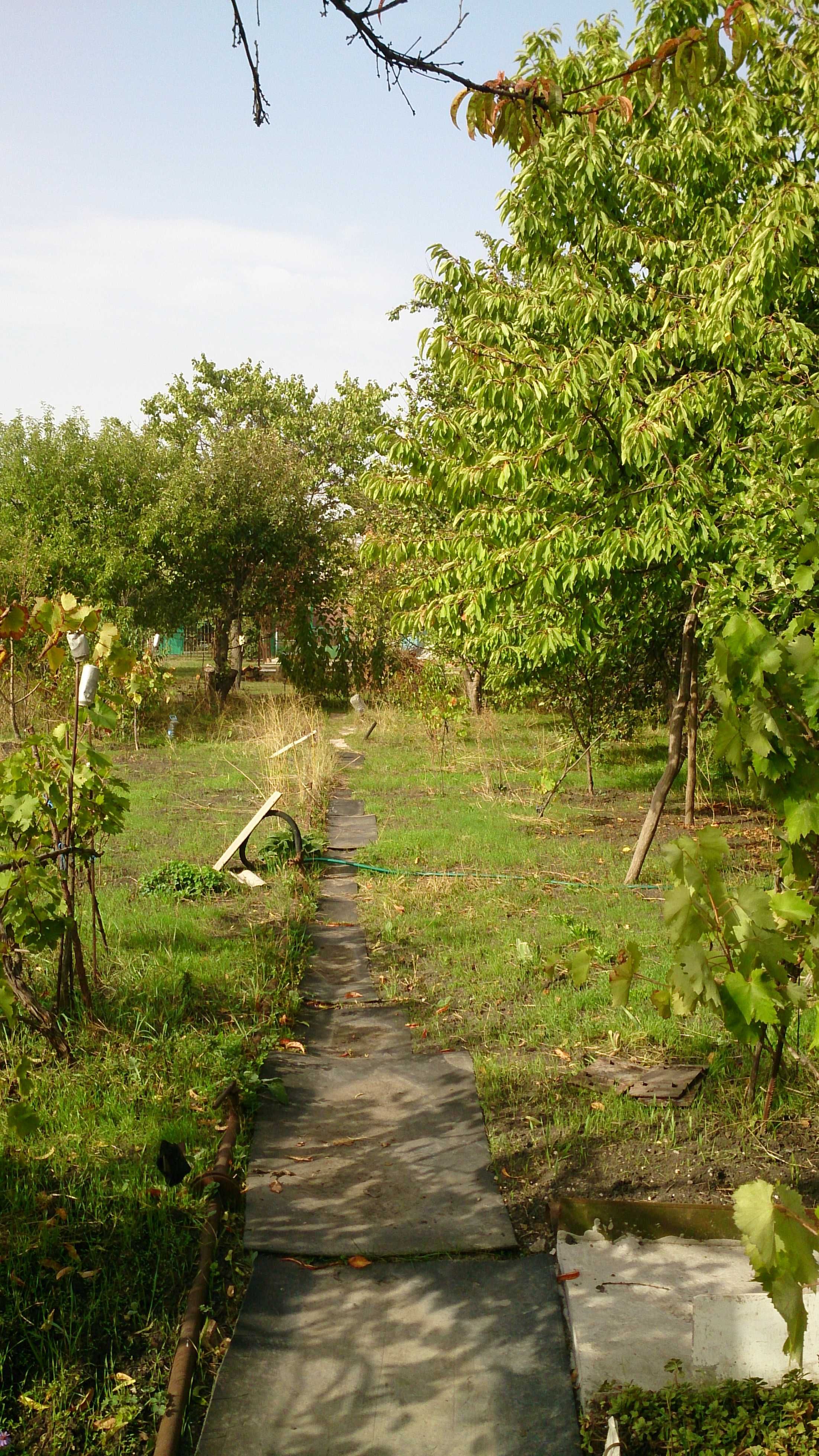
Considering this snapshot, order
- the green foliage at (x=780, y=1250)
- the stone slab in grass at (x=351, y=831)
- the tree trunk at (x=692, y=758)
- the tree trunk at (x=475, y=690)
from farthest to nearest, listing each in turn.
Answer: the tree trunk at (x=475, y=690) → the tree trunk at (x=692, y=758) → the stone slab in grass at (x=351, y=831) → the green foliage at (x=780, y=1250)

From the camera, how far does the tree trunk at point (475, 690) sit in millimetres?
18922

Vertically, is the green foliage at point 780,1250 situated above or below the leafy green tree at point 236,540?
below

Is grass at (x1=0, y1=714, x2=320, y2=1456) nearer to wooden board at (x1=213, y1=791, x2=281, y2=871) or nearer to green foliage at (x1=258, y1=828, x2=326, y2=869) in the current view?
wooden board at (x1=213, y1=791, x2=281, y2=871)

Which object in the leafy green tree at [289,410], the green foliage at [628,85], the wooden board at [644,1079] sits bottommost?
the wooden board at [644,1079]

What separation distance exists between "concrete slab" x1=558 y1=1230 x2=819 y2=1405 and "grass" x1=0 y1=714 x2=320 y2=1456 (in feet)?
3.24

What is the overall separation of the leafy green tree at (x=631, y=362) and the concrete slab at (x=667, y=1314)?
13.3 feet

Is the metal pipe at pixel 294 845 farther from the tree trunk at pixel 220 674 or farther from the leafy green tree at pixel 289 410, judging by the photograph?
the leafy green tree at pixel 289 410

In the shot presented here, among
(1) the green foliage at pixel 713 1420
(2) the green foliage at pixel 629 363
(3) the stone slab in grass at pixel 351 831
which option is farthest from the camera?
(3) the stone slab in grass at pixel 351 831

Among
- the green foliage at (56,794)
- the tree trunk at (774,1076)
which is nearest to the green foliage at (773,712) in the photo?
the tree trunk at (774,1076)

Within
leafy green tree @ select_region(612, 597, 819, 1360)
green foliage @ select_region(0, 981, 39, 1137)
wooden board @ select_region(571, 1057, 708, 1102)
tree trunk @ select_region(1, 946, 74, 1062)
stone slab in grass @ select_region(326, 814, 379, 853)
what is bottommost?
stone slab in grass @ select_region(326, 814, 379, 853)

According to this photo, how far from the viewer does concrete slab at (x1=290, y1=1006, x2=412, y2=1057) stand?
495cm

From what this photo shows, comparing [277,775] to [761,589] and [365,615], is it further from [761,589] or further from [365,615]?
[365,615]

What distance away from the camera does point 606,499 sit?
687cm

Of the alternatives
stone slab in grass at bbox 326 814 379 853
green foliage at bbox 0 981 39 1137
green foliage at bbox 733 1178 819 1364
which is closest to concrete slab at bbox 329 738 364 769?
stone slab in grass at bbox 326 814 379 853
